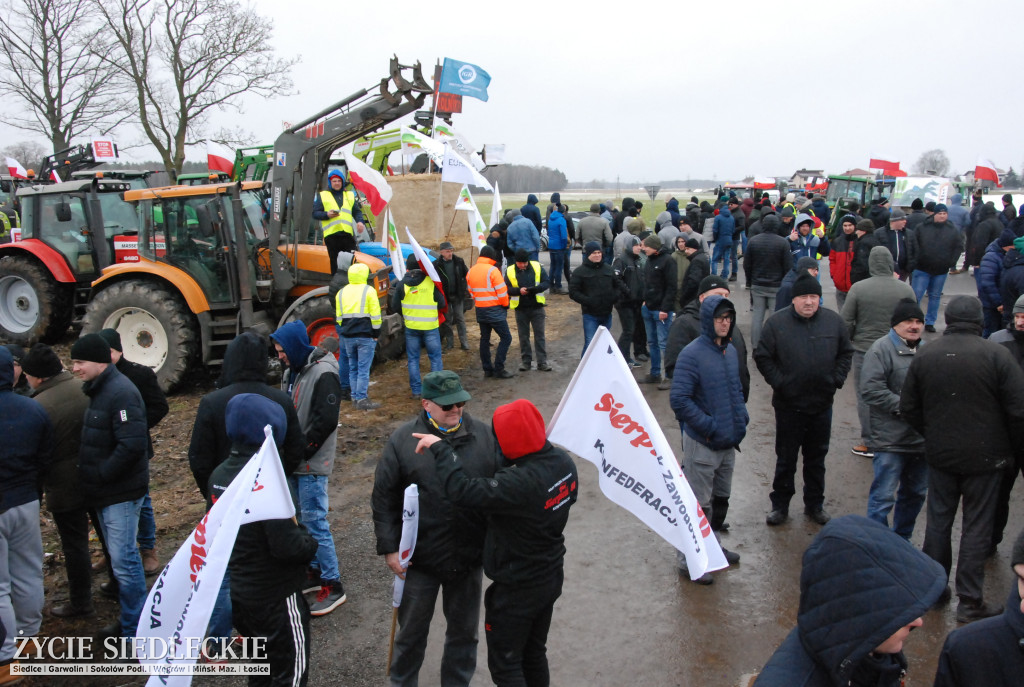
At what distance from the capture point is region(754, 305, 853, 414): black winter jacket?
570 centimetres

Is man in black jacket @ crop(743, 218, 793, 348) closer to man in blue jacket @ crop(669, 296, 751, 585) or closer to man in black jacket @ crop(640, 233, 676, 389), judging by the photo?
man in black jacket @ crop(640, 233, 676, 389)

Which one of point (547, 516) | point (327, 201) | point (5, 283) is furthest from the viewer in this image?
point (5, 283)

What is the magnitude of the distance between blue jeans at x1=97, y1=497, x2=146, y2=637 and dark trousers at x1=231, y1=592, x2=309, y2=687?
1.35 metres

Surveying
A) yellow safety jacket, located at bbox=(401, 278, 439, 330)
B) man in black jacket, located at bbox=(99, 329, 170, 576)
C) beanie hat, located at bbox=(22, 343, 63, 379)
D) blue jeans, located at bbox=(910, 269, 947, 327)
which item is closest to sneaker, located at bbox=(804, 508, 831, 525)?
yellow safety jacket, located at bbox=(401, 278, 439, 330)

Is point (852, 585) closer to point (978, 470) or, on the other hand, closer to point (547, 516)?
point (547, 516)

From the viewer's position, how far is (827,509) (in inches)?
245

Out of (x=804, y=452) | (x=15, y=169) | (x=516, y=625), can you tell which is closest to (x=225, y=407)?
(x=516, y=625)

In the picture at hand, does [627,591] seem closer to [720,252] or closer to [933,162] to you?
[720,252]

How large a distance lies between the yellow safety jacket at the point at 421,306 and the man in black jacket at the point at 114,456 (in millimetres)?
4691

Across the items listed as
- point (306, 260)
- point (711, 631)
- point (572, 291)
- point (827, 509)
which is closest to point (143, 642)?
point (711, 631)

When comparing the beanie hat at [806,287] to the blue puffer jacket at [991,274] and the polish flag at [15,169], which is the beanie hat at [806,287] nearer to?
the blue puffer jacket at [991,274]

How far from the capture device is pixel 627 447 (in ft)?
13.9

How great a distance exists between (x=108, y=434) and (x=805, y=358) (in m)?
5.01

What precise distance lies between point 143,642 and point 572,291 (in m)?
6.98
